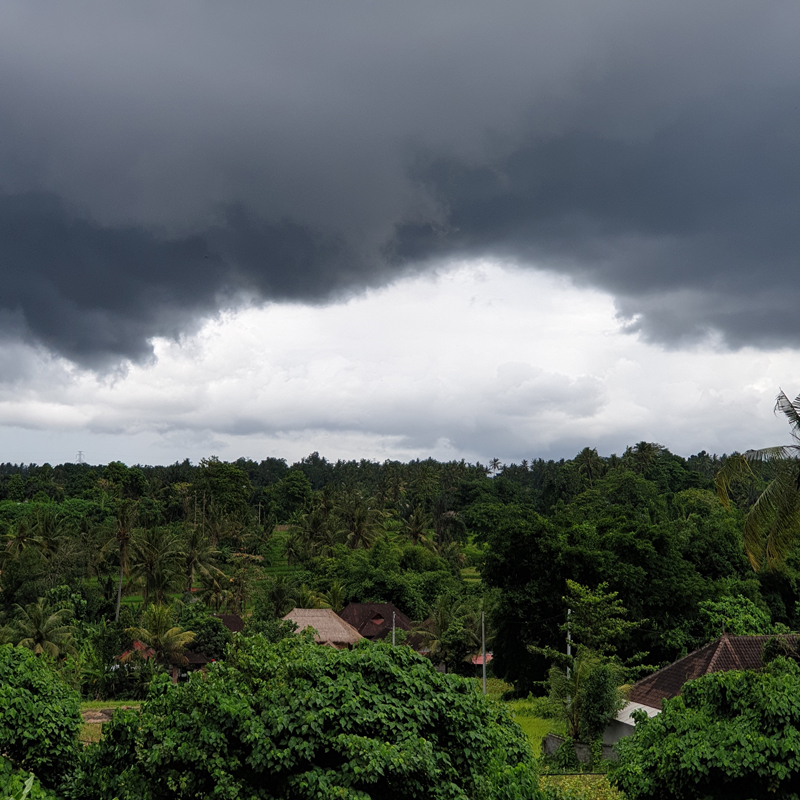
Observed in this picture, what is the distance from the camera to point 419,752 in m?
7.64

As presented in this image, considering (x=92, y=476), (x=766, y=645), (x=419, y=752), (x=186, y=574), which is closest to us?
(x=419, y=752)

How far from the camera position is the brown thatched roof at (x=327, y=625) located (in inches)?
1788

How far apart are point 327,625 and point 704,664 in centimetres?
2715

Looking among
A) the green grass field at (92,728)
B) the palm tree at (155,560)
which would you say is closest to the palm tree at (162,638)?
the green grass field at (92,728)

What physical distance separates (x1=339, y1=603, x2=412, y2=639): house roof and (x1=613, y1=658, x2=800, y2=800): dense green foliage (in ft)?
137

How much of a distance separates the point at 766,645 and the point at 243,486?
6823 centimetres

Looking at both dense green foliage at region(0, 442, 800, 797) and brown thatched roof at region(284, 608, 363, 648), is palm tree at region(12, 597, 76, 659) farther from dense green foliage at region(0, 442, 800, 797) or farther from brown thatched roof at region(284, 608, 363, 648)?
brown thatched roof at region(284, 608, 363, 648)

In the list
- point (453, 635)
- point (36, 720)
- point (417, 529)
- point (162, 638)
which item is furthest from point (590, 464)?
point (36, 720)

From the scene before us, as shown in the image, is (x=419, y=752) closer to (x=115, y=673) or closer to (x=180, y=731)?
(x=180, y=731)

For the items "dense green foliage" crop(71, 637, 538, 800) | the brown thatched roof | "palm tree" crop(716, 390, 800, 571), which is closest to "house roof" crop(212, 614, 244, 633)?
the brown thatched roof

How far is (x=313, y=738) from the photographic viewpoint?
7.68 meters

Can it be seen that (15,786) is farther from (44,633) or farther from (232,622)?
(232,622)

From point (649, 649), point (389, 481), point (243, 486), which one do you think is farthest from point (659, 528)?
point (389, 481)

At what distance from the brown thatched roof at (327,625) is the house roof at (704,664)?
23.2 meters
